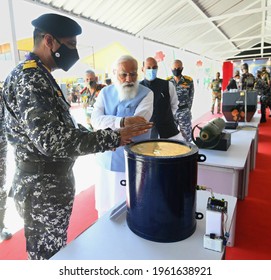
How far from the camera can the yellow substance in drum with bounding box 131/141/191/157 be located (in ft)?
2.56

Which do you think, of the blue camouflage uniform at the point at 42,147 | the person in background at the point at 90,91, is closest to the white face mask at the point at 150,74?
the person in background at the point at 90,91

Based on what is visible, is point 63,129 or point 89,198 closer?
point 63,129

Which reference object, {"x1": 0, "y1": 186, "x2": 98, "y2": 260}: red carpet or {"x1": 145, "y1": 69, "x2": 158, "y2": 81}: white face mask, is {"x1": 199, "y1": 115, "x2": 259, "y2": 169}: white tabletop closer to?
{"x1": 145, "y1": 69, "x2": 158, "y2": 81}: white face mask

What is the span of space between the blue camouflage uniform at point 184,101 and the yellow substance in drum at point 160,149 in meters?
2.45

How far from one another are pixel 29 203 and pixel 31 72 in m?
0.48

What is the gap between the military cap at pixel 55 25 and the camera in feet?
2.72

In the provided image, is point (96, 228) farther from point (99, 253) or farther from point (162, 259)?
point (162, 259)

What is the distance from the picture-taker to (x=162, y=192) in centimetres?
71

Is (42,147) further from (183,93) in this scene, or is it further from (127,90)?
(183,93)

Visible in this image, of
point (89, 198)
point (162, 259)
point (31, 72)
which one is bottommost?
point (89, 198)

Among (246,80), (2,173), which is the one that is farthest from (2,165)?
(246,80)

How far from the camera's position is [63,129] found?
2.43ft

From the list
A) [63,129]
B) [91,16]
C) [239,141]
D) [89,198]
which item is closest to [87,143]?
[63,129]

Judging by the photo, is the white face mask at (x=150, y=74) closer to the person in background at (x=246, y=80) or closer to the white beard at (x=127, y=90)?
the white beard at (x=127, y=90)
